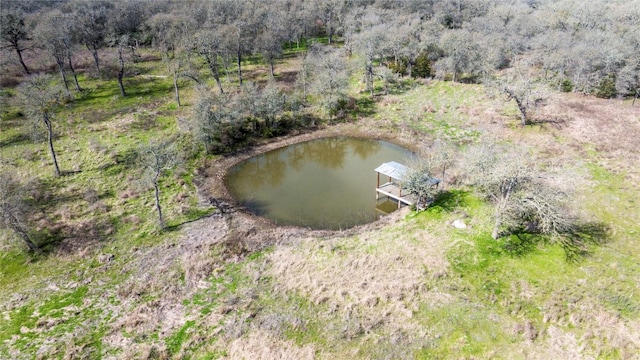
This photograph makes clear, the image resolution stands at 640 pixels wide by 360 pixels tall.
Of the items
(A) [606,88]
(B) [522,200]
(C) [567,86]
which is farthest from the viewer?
(C) [567,86]

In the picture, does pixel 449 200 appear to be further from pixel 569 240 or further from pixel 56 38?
pixel 56 38

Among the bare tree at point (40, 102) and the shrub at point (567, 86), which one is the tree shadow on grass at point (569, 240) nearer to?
the shrub at point (567, 86)

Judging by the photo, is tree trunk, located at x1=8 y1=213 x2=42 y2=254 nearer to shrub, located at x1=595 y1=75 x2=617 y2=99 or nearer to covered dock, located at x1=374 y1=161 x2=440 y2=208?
covered dock, located at x1=374 y1=161 x2=440 y2=208

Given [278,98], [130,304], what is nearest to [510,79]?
[278,98]

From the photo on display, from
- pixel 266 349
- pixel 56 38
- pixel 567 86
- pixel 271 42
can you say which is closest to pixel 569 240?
pixel 266 349

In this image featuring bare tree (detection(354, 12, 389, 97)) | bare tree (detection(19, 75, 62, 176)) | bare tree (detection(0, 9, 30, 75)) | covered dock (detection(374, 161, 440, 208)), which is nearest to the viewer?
covered dock (detection(374, 161, 440, 208))

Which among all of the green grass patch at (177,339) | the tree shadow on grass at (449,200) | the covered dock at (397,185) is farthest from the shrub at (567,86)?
the green grass patch at (177,339)

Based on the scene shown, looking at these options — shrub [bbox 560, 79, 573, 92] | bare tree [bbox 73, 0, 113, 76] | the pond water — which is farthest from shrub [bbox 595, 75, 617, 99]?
bare tree [bbox 73, 0, 113, 76]
